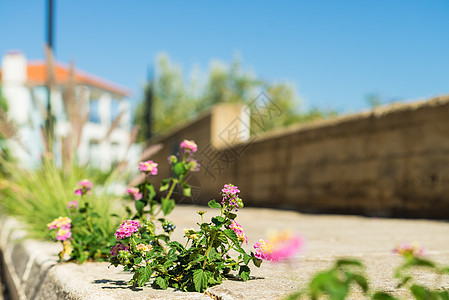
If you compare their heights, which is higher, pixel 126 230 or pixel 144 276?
pixel 126 230

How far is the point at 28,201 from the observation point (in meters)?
3.02

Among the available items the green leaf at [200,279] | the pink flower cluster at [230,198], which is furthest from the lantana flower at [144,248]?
the pink flower cluster at [230,198]

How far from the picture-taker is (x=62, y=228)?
6.16 ft

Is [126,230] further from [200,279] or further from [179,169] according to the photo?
[179,169]

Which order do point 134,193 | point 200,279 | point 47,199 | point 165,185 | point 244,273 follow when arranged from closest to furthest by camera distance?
point 200,279, point 244,273, point 165,185, point 134,193, point 47,199

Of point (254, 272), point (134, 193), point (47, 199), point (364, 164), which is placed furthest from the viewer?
point (364, 164)

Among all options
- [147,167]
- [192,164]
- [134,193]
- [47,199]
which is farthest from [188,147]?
[47,199]

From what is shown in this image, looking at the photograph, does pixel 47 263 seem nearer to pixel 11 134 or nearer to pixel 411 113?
pixel 11 134

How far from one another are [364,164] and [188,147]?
3.83 meters

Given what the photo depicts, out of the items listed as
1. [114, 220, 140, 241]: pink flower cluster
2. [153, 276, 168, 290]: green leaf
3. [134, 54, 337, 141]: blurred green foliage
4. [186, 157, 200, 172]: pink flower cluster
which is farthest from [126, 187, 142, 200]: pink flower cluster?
[134, 54, 337, 141]: blurred green foliage

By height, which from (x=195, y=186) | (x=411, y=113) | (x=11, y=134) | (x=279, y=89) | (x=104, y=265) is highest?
(x=279, y=89)

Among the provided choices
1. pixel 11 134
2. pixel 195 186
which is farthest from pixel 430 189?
pixel 11 134

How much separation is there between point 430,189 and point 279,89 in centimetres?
2344

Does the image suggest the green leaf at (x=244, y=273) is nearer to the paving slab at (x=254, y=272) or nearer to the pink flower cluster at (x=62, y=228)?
the paving slab at (x=254, y=272)
